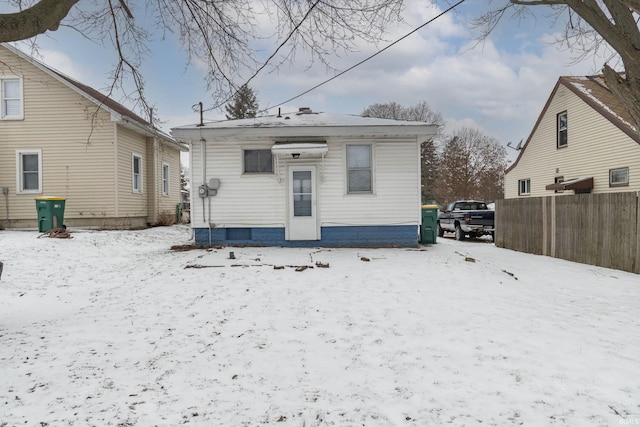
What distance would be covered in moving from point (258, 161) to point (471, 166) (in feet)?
108

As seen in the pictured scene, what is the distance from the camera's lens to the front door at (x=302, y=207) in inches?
396

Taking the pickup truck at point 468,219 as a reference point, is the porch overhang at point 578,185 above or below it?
above

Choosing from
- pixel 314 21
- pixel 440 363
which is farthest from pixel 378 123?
pixel 440 363

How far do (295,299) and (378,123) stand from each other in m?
6.58

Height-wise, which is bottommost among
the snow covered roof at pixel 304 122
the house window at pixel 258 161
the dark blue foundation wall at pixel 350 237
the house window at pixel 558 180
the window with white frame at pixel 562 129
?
the dark blue foundation wall at pixel 350 237

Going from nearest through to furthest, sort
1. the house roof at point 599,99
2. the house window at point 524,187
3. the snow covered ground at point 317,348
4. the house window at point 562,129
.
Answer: the snow covered ground at point 317,348, the house roof at point 599,99, the house window at point 562,129, the house window at point 524,187

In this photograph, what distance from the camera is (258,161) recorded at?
10203 millimetres

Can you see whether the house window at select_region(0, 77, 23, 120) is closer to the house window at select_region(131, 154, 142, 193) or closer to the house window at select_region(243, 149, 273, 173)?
the house window at select_region(131, 154, 142, 193)

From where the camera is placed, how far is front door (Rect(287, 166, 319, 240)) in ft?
33.0

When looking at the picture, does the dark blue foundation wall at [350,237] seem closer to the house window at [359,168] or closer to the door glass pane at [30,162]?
the house window at [359,168]

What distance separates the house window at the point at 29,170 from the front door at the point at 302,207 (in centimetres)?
987

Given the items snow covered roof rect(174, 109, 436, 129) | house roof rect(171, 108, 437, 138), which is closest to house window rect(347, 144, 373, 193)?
→ house roof rect(171, 108, 437, 138)

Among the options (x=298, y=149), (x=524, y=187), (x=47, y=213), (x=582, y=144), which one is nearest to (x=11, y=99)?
(x=47, y=213)

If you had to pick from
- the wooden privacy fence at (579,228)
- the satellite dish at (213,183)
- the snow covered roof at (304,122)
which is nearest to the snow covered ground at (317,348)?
the wooden privacy fence at (579,228)
